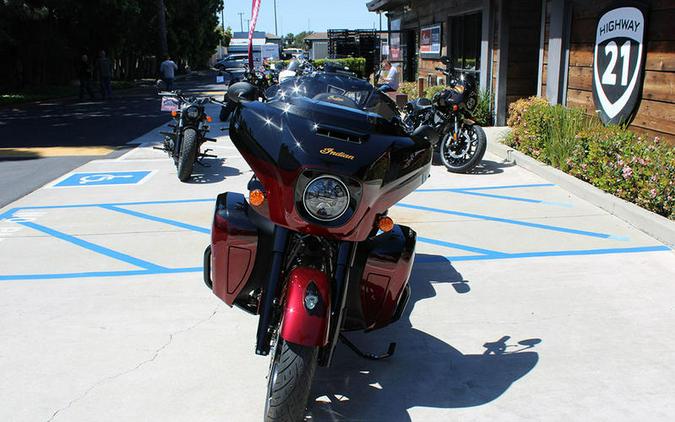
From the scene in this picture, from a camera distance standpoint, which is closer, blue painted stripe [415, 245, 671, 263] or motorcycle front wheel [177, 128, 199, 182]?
blue painted stripe [415, 245, 671, 263]

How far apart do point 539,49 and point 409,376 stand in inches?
400

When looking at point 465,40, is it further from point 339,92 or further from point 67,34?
point 67,34

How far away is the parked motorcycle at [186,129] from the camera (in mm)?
9008

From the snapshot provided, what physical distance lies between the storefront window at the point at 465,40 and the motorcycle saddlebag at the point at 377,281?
40.6 feet

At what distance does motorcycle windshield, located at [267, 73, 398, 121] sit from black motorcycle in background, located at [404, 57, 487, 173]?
216 inches

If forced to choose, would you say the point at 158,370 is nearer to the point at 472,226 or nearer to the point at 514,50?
the point at 472,226

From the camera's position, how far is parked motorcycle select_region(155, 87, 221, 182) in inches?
355

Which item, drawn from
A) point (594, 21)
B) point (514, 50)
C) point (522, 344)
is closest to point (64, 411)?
point (522, 344)

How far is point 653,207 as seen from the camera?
6477 mm

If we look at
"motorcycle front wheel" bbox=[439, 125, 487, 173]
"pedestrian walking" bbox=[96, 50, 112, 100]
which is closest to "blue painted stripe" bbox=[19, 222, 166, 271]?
"motorcycle front wheel" bbox=[439, 125, 487, 173]

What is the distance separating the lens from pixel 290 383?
290cm

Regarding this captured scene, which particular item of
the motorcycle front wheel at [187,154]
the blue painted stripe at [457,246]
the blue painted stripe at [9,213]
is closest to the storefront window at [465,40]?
the motorcycle front wheel at [187,154]

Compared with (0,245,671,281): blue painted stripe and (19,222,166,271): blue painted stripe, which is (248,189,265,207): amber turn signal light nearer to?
(0,245,671,281): blue painted stripe

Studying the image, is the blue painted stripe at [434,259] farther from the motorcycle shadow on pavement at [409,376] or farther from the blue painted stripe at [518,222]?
the motorcycle shadow on pavement at [409,376]
